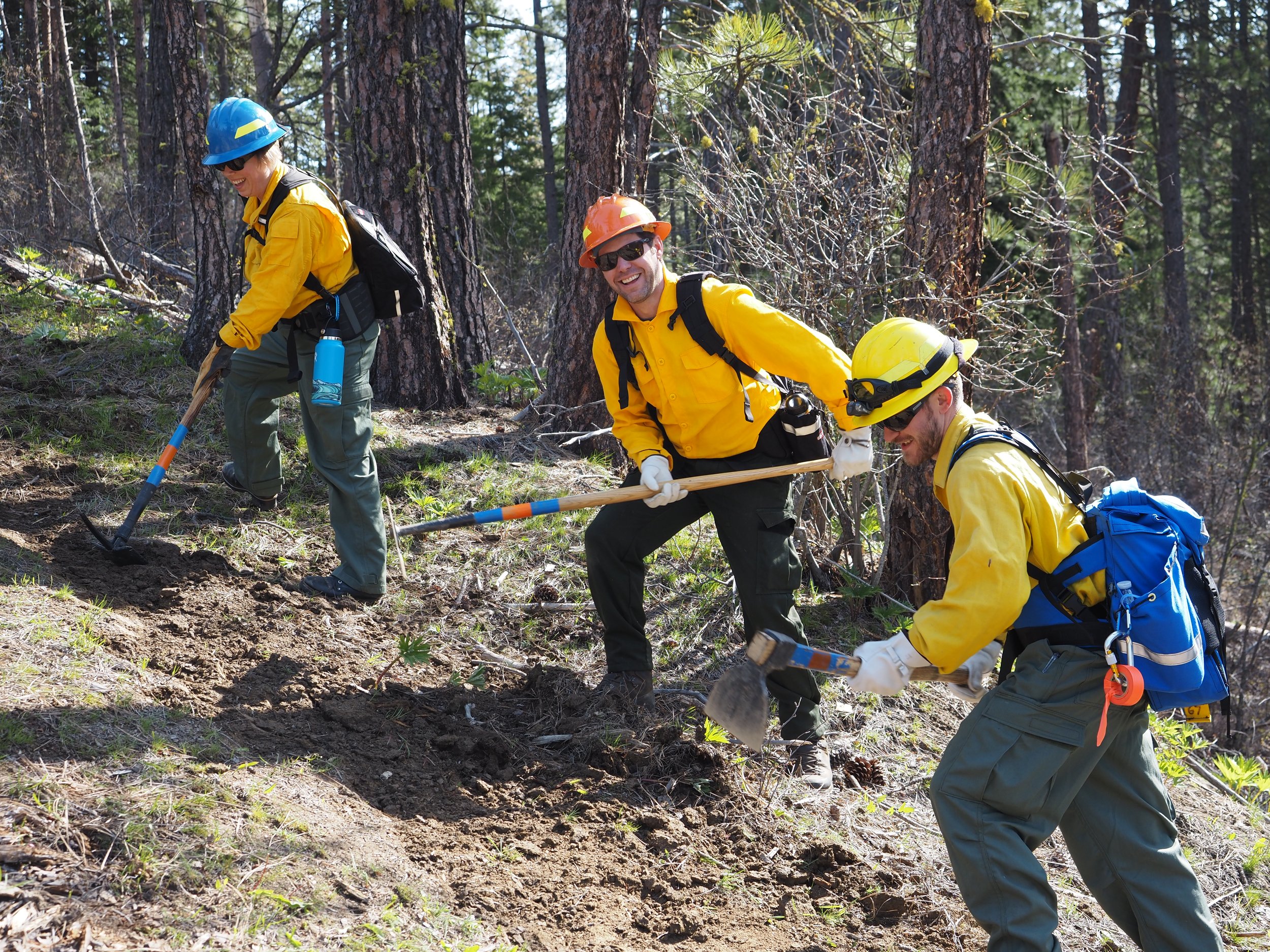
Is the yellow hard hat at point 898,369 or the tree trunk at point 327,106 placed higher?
the tree trunk at point 327,106

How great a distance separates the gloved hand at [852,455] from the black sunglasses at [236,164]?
304 cm

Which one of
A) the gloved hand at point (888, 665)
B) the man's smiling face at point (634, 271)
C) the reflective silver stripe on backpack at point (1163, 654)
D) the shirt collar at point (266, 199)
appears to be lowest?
the gloved hand at point (888, 665)

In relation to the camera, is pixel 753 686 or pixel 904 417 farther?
pixel 753 686

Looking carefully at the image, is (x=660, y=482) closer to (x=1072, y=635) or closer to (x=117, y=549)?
(x=1072, y=635)

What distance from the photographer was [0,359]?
679 centimetres

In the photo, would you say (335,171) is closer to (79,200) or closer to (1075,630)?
(79,200)

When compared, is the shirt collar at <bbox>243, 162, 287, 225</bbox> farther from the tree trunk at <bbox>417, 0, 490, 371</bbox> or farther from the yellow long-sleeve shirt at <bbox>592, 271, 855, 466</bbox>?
the tree trunk at <bbox>417, 0, 490, 371</bbox>

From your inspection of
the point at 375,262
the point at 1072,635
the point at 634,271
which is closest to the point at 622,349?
the point at 634,271

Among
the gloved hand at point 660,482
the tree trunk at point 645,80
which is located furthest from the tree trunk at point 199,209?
the gloved hand at point 660,482

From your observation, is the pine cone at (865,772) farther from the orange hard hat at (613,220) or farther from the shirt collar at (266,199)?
the shirt collar at (266,199)

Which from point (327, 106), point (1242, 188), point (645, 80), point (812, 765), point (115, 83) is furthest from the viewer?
point (1242, 188)

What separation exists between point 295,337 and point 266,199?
0.68m

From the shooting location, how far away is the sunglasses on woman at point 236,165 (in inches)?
181

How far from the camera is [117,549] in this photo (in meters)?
4.96
